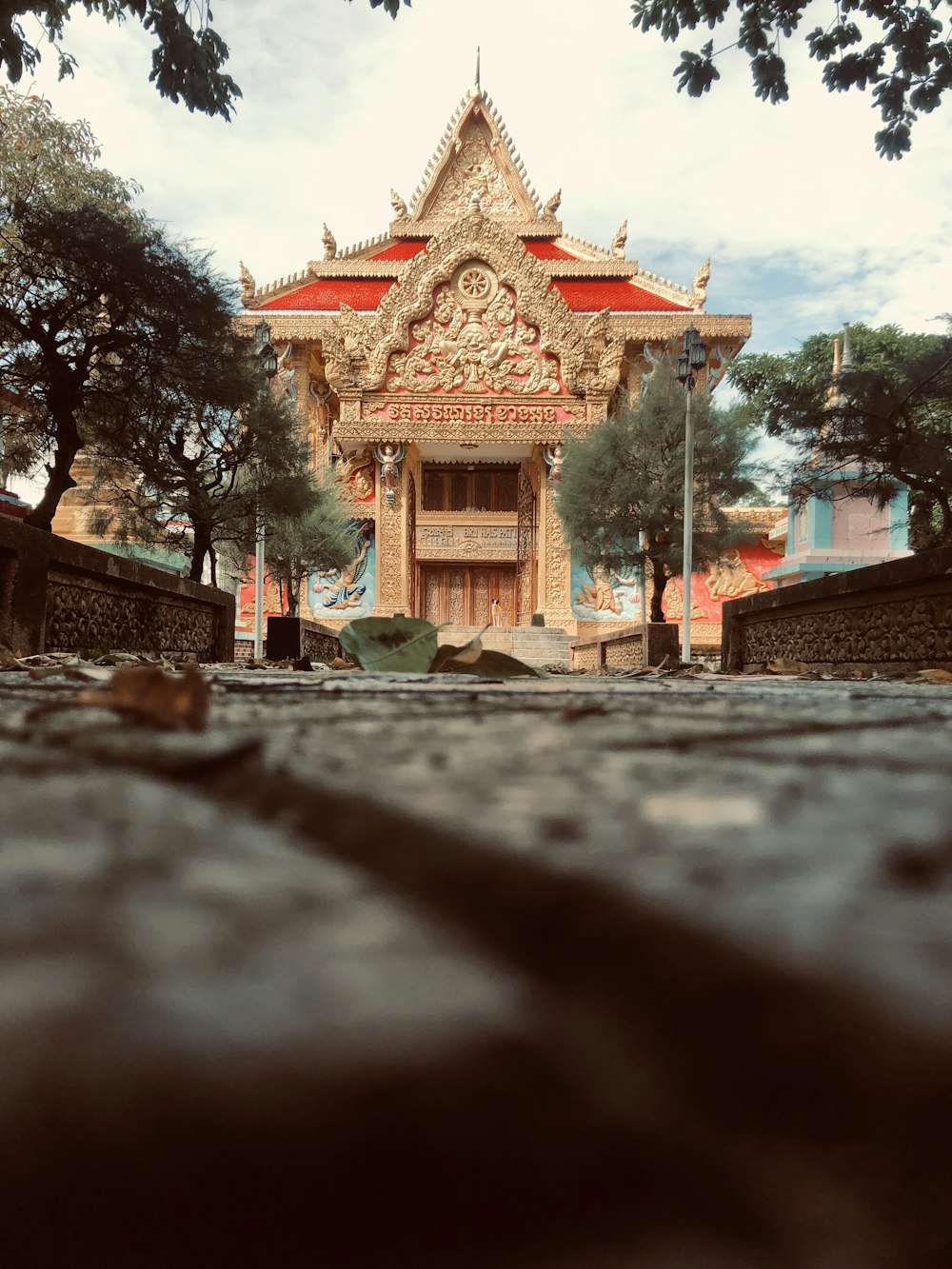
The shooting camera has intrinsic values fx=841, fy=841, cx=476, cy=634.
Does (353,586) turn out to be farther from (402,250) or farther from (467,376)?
(402,250)

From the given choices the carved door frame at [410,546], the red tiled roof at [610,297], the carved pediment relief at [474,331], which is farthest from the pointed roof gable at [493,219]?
the carved door frame at [410,546]

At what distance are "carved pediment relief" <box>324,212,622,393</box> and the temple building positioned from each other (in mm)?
29

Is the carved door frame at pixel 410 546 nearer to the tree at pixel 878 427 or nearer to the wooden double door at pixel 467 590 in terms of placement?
the wooden double door at pixel 467 590

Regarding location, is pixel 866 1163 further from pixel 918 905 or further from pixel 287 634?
pixel 287 634

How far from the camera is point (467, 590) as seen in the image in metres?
18.6

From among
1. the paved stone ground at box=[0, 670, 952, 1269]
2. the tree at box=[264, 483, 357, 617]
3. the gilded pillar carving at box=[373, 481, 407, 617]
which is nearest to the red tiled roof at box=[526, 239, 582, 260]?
the gilded pillar carving at box=[373, 481, 407, 617]

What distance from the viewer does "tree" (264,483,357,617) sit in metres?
14.4

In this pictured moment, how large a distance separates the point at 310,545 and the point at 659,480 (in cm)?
599

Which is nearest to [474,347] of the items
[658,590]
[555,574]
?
[555,574]

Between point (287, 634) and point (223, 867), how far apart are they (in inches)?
344

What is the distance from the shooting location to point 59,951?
0.67ft

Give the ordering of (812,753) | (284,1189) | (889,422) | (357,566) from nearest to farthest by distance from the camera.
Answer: (284,1189)
(812,753)
(889,422)
(357,566)

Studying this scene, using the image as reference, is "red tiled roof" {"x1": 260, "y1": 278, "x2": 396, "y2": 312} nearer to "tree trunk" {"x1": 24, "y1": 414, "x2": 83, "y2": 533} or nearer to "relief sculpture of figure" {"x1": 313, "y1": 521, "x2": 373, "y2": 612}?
"relief sculpture of figure" {"x1": 313, "y1": 521, "x2": 373, "y2": 612}

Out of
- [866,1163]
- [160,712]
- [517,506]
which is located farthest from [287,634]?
[517,506]
